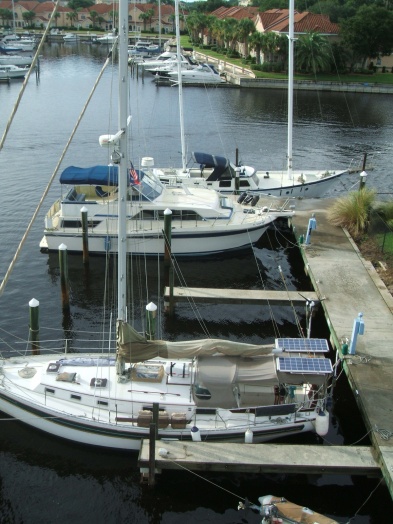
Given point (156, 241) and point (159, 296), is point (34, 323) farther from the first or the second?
point (156, 241)

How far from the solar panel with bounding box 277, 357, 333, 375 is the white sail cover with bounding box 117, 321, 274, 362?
0.97 meters

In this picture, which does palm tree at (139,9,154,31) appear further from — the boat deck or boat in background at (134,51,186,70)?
the boat deck

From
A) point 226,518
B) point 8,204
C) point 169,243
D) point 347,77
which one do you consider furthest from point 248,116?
point 226,518

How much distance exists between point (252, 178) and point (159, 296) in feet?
40.6

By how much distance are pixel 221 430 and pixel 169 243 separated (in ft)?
43.9

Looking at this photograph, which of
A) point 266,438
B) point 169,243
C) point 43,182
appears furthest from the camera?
point 43,182

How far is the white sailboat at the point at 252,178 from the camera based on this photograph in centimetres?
3659

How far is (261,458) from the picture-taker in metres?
16.6

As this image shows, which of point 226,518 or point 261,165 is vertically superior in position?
point 261,165

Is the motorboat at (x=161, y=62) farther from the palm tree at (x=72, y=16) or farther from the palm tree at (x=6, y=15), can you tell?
the palm tree at (x=6, y=15)

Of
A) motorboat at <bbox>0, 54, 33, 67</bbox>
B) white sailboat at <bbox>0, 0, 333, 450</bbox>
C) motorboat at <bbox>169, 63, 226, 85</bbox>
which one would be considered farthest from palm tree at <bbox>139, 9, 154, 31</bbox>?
white sailboat at <bbox>0, 0, 333, 450</bbox>

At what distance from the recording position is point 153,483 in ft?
55.7

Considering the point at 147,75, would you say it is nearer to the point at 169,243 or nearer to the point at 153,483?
the point at 169,243

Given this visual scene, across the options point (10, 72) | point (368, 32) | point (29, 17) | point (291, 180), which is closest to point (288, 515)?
point (291, 180)
